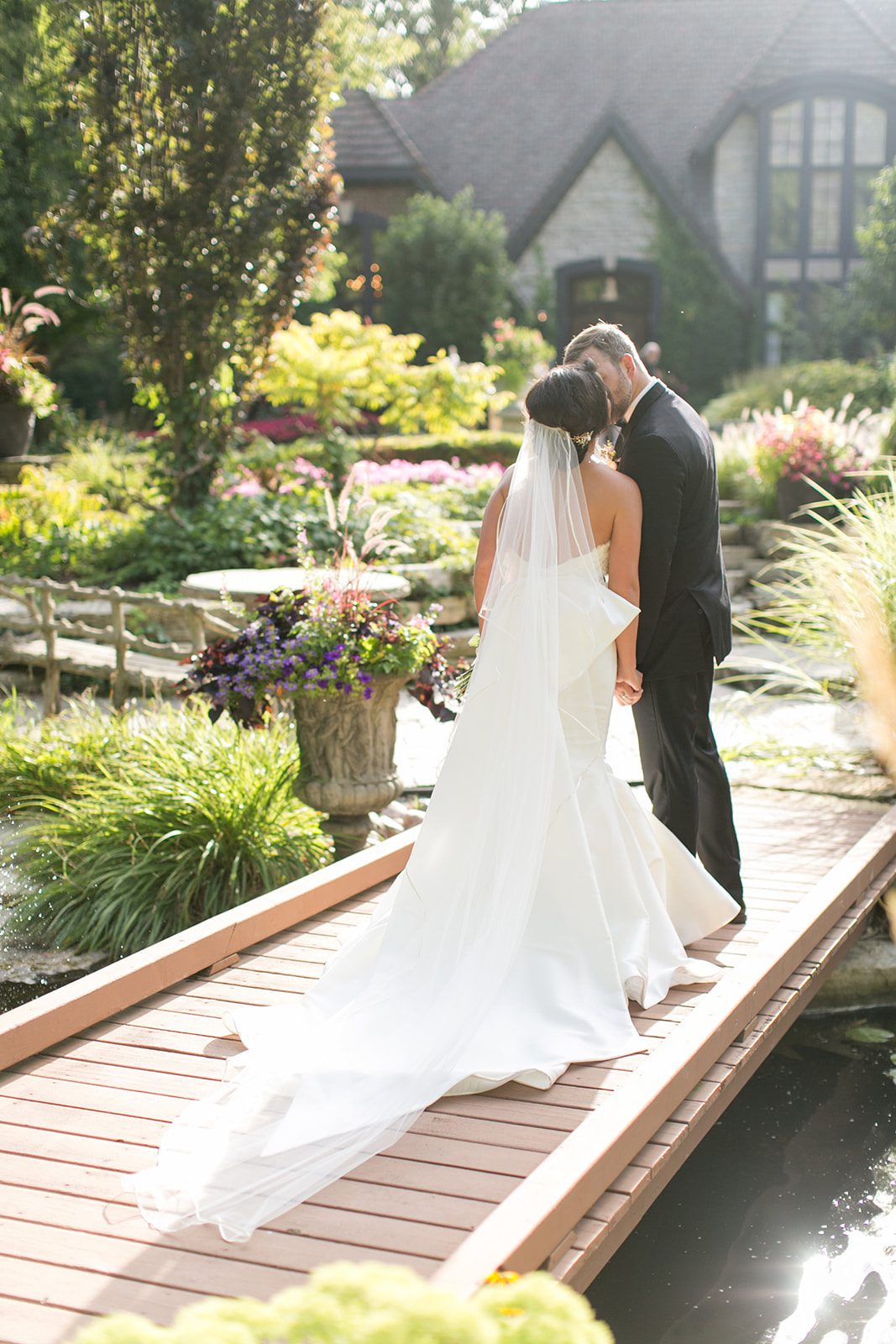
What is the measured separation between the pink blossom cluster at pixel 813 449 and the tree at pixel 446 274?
10974 mm

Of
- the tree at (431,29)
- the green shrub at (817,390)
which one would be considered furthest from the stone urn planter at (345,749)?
the tree at (431,29)

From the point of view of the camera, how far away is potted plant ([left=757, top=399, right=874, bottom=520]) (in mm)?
12578

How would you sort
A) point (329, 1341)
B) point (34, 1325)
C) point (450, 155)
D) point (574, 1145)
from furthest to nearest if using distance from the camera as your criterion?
point (450, 155), point (574, 1145), point (34, 1325), point (329, 1341)

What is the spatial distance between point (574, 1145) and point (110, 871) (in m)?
2.75

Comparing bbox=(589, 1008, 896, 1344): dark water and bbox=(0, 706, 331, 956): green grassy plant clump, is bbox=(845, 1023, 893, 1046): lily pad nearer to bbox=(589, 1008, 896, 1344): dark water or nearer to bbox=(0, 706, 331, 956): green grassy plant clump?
bbox=(589, 1008, 896, 1344): dark water

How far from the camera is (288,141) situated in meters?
10.8

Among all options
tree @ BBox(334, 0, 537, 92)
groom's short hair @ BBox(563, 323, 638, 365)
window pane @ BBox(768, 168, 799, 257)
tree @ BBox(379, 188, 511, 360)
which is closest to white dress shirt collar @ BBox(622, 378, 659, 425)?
groom's short hair @ BBox(563, 323, 638, 365)

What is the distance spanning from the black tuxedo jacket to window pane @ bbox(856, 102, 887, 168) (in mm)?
22462

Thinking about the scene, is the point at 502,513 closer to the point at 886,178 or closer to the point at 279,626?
the point at 279,626

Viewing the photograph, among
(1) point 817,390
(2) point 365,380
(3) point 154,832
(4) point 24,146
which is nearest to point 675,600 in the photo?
(3) point 154,832

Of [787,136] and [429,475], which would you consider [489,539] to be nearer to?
[429,475]

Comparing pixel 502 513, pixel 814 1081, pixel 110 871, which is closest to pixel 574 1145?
pixel 502 513

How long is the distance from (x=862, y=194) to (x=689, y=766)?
894 inches

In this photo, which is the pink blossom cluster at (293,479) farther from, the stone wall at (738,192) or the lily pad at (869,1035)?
the stone wall at (738,192)
